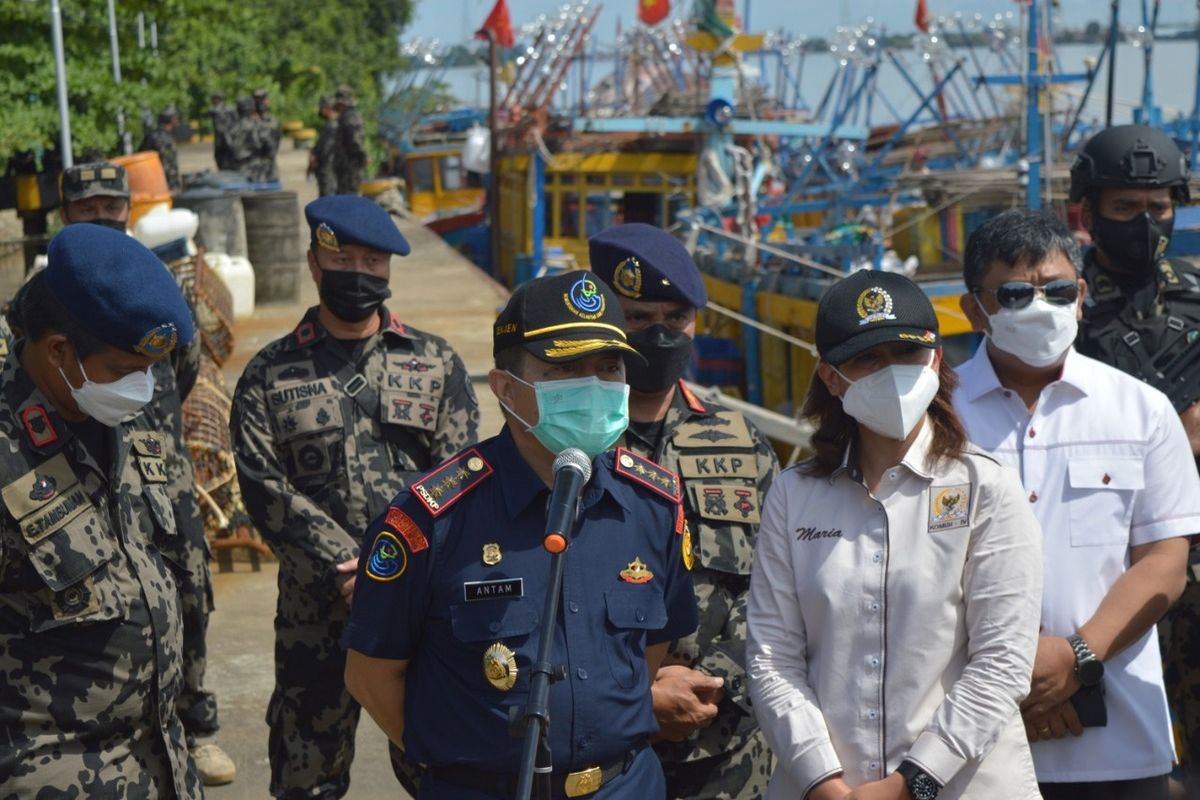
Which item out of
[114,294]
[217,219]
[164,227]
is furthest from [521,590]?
[217,219]

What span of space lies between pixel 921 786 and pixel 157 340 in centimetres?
168

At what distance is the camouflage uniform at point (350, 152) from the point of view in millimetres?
19984

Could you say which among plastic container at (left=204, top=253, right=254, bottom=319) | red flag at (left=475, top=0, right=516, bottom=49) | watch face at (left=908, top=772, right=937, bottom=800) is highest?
red flag at (left=475, top=0, right=516, bottom=49)

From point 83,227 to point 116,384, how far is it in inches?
14.0

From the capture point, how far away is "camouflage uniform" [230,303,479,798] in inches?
163

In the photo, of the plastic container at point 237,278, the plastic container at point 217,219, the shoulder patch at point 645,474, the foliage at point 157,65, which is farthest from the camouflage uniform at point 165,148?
the shoulder patch at point 645,474

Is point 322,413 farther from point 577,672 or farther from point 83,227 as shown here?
point 577,672

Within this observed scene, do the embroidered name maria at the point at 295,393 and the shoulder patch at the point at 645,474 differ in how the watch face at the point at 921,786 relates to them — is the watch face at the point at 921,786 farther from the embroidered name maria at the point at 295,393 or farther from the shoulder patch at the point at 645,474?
the embroidered name maria at the point at 295,393

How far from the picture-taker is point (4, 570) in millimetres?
2986

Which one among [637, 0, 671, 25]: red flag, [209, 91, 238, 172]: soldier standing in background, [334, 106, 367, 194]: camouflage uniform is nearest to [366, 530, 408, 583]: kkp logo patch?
Result: [334, 106, 367, 194]: camouflage uniform

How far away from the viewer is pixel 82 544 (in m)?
3.04

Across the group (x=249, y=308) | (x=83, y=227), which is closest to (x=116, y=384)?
(x=83, y=227)

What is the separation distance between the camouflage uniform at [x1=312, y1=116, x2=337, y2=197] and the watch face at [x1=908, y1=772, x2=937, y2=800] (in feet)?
62.1

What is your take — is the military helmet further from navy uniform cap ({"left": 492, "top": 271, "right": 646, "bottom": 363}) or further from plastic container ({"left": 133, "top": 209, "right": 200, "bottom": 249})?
plastic container ({"left": 133, "top": 209, "right": 200, "bottom": 249})
